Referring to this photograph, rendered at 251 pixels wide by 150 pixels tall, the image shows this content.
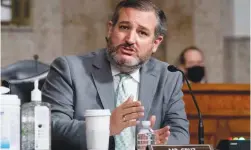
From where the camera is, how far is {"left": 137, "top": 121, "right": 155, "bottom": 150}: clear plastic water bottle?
2600mm

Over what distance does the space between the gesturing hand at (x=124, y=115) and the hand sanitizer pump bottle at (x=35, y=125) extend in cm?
27

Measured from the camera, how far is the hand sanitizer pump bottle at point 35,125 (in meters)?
2.25

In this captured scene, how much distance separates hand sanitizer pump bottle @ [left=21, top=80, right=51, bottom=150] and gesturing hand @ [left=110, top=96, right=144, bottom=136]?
0.88 ft

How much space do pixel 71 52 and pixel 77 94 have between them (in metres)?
5.00

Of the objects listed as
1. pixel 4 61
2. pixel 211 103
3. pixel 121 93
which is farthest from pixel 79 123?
pixel 4 61

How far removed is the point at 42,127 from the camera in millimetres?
2275

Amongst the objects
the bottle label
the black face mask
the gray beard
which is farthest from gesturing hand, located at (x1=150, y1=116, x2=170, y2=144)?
the black face mask

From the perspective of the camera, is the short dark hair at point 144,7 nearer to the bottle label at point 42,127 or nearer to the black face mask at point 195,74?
the bottle label at point 42,127

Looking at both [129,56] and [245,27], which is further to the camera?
[245,27]

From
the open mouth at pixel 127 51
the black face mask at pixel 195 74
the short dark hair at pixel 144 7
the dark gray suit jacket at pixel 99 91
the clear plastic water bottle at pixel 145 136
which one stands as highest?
the black face mask at pixel 195 74

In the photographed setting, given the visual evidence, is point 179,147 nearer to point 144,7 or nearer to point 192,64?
point 144,7

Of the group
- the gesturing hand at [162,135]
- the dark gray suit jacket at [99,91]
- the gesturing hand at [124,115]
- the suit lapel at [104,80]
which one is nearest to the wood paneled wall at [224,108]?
the dark gray suit jacket at [99,91]

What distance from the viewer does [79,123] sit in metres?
2.59

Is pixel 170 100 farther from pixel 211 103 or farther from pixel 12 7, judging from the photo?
pixel 12 7
